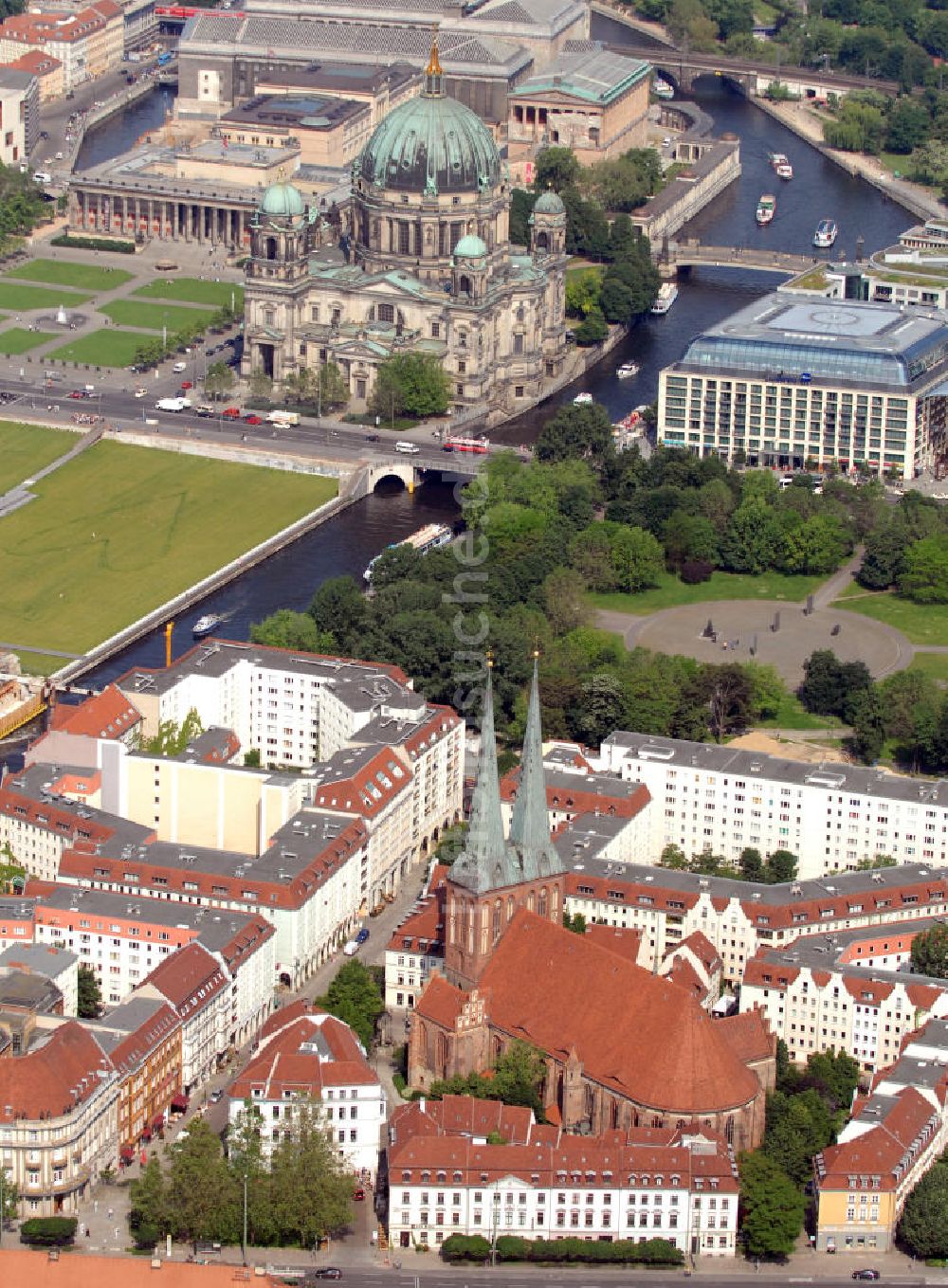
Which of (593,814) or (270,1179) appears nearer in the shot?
(270,1179)

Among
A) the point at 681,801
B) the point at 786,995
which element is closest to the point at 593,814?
the point at 681,801

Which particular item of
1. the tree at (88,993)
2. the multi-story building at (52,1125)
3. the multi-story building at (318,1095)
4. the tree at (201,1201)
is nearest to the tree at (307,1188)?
A: the multi-story building at (318,1095)

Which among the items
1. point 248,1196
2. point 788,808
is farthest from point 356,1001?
point 788,808

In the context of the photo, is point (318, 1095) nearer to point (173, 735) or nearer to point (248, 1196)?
point (248, 1196)

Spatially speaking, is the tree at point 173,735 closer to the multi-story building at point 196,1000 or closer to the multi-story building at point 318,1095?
the multi-story building at point 196,1000

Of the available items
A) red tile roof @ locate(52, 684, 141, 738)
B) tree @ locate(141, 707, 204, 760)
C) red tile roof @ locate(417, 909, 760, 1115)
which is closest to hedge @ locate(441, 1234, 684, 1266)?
red tile roof @ locate(417, 909, 760, 1115)

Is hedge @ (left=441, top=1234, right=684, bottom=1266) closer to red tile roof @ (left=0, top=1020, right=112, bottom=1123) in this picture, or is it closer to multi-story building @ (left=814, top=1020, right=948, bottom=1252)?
multi-story building @ (left=814, top=1020, right=948, bottom=1252)

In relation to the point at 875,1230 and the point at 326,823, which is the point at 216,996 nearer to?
the point at 326,823
